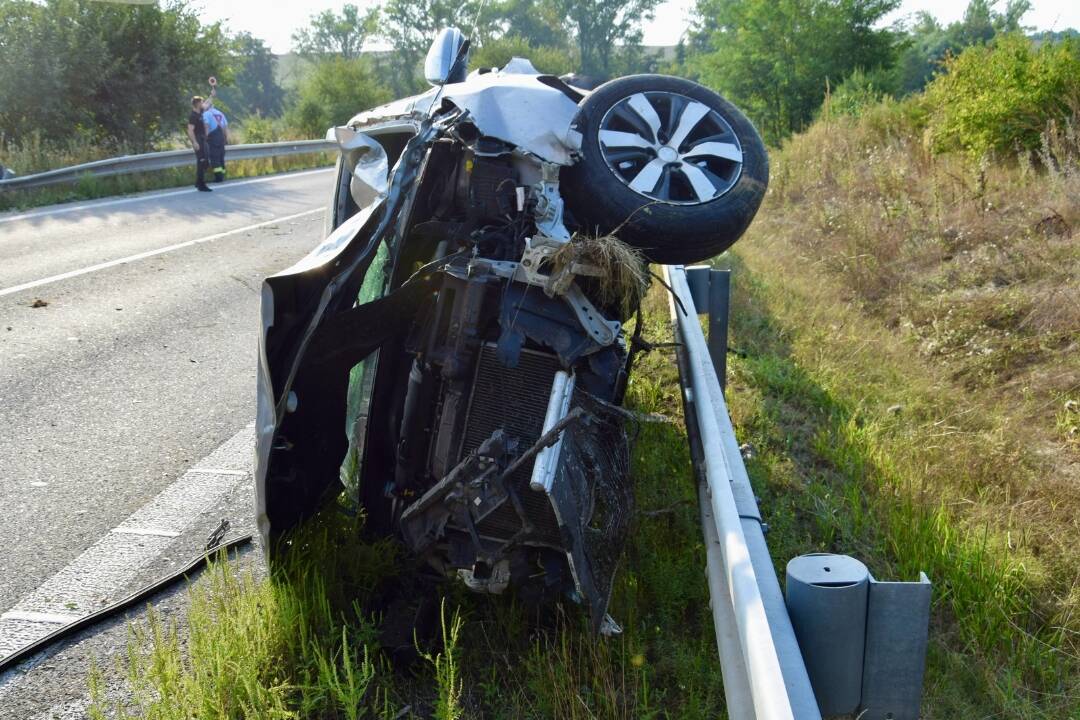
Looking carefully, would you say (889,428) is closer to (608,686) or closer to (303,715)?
(608,686)

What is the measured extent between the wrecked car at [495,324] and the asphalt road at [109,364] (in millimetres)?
1357

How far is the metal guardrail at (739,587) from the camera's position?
1722 millimetres

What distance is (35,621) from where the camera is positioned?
3336 mm

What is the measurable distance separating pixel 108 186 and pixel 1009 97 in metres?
13.3

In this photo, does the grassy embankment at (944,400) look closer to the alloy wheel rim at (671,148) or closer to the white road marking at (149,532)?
the alloy wheel rim at (671,148)

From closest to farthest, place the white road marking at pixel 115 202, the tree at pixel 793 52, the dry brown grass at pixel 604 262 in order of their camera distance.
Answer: the dry brown grass at pixel 604 262, the white road marking at pixel 115 202, the tree at pixel 793 52

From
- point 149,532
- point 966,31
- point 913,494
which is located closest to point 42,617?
point 149,532

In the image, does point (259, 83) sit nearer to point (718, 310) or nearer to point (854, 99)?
point (854, 99)

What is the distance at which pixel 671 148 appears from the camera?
3.92 m

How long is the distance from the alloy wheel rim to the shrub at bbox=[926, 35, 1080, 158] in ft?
24.4

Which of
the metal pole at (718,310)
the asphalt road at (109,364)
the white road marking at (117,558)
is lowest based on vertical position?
the white road marking at (117,558)

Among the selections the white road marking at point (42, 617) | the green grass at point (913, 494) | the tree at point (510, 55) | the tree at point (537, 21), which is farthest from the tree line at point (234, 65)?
the tree at point (537, 21)

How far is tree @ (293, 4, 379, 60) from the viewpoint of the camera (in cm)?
9562

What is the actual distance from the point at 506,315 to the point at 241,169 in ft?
64.0
